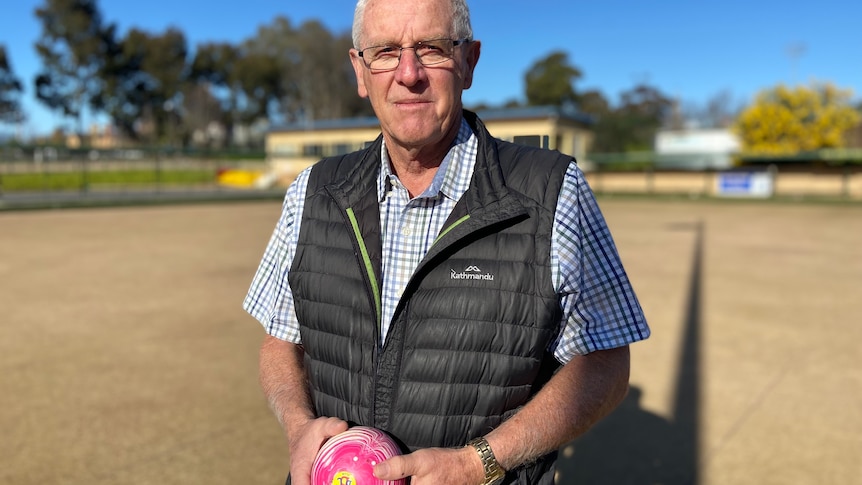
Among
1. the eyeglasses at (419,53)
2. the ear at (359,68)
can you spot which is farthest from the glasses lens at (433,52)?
the ear at (359,68)

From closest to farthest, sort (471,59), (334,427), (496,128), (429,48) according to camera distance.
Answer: (334,427)
(429,48)
(471,59)
(496,128)

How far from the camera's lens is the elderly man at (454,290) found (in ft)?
5.17

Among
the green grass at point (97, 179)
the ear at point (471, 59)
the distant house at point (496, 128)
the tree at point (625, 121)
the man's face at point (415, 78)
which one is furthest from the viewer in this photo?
the tree at point (625, 121)

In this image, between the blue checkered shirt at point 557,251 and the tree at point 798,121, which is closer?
the blue checkered shirt at point 557,251

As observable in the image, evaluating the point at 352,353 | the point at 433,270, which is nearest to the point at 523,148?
the point at 433,270

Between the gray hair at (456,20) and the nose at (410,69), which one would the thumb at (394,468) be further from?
the gray hair at (456,20)

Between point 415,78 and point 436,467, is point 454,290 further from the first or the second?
point 415,78

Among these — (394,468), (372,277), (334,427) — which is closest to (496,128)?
(372,277)

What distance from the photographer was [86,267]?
400 inches

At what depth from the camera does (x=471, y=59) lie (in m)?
1.75

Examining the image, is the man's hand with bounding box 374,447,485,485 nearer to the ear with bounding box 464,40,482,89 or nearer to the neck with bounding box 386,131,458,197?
the neck with bounding box 386,131,458,197

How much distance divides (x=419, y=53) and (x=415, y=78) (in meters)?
0.07

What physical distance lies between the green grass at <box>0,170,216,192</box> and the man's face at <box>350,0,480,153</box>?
27878 millimetres

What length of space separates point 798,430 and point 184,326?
5.61 m
